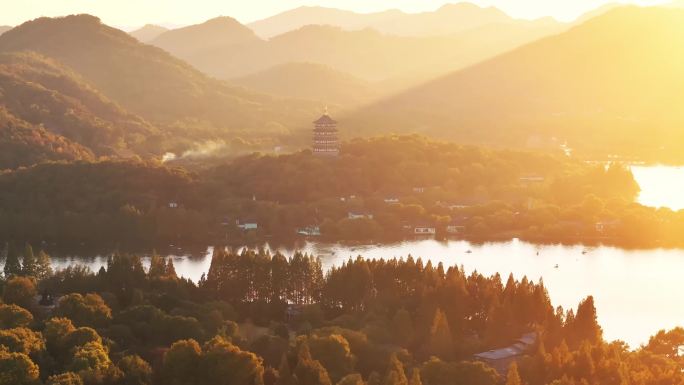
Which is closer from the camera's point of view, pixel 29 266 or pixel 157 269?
pixel 157 269

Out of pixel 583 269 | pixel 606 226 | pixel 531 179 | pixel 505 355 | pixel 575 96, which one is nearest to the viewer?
pixel 505 355

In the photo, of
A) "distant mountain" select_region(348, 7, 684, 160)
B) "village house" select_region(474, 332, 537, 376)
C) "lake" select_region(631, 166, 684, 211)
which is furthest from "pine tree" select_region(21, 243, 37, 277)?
"distant mountain" select_region(348, 7, 684, 160)

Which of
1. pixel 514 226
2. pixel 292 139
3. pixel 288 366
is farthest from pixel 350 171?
pixel 288 366

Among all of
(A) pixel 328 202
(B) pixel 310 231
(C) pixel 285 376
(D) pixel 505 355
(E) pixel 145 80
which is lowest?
(D) pixel 505 355

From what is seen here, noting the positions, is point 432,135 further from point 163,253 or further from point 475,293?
point 475,293

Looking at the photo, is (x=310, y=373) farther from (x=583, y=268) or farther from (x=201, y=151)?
(x=201, y=151)

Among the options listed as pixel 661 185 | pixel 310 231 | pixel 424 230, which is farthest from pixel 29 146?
pixel 661 185

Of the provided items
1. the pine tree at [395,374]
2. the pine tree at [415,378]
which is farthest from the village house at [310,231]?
the pine tree at [415,378]

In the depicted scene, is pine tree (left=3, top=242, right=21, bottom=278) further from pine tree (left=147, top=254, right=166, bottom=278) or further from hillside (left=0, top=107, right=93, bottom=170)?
hillside (left=0, top=107, right=93, bottom=170)
